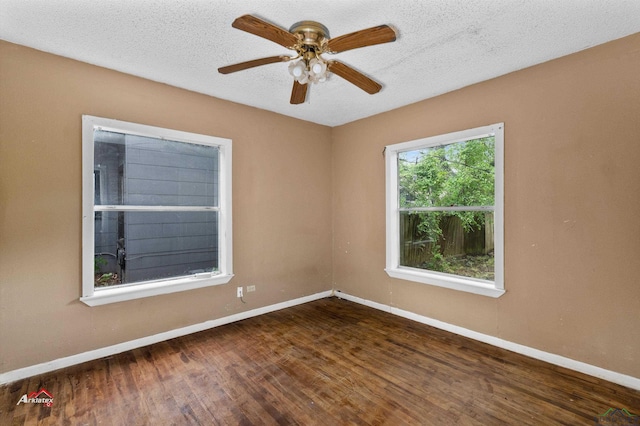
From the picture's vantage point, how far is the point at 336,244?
14.8ft

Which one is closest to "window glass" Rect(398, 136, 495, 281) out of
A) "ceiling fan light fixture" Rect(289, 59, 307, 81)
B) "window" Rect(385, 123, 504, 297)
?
"window" Rect(385, 123, 504, 297)

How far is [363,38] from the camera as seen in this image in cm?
174

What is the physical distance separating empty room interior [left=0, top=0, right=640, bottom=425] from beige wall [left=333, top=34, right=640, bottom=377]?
0.01 metres

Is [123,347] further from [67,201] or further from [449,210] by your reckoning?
[449,210]

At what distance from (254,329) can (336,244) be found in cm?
180

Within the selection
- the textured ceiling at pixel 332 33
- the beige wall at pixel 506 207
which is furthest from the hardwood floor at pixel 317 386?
the textured ceiling at pixel 332 33

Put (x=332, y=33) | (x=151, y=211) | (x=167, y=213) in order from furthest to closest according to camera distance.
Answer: (x=167, y=213)
(x=151, y=211)
(x=332, y=33)

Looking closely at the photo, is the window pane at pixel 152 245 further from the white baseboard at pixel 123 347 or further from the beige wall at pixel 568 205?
the beige wall at pixel 568 205

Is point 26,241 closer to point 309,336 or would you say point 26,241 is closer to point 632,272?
point 309,336

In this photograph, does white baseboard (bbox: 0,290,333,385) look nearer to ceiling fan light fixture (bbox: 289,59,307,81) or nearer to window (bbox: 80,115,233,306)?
window (bbox: 80,115,233,306)

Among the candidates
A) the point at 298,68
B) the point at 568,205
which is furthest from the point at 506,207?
the point at 298,68

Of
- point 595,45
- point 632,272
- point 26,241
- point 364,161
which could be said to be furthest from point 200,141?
point 632,272

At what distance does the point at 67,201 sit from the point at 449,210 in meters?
3.74

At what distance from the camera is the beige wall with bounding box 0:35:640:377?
2227 mm
